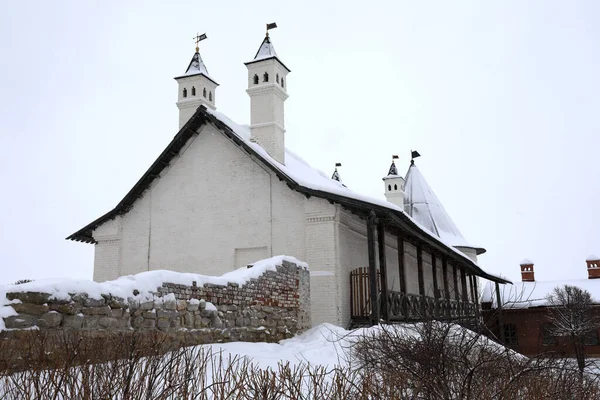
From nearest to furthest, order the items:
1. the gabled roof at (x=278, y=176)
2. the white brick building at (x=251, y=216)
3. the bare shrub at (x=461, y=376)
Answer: the bare shrub at (x=461, y=376) < the gabled roof at (x=278, y=176) < the white brick building at (x=251, y=216)

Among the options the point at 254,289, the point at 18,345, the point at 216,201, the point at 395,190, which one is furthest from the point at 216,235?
the point at 395,190

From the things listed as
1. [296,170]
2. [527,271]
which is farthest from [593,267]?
[296,170]

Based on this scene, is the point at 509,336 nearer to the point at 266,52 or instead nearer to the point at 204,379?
the point at 204,379

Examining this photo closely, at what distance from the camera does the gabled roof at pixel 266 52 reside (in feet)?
62.1

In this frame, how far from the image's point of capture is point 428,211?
3406cm

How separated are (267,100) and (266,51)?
1649 mm

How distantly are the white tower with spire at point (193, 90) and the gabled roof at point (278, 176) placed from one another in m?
1.88

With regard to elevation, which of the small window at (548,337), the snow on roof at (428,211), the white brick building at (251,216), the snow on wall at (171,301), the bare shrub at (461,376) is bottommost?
the bare shrub at (461,376)

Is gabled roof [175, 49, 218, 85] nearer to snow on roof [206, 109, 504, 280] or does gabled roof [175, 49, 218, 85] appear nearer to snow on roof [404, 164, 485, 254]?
snow on roof [206, 109, 504, 280]

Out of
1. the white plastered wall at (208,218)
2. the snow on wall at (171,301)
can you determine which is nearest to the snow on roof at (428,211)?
the white plastered wall at (208,218)

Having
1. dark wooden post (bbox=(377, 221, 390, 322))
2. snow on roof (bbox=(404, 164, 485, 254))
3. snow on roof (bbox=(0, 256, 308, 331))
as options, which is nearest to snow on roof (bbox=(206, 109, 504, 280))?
dark wooden post (bbox=(377, 221, 390, 322))

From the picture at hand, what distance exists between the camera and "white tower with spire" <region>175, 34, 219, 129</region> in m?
20.2

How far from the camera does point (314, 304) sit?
52.6 feet

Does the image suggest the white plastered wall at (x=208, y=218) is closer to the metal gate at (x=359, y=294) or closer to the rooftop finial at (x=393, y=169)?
the metal gate at (x=359, y=294)
